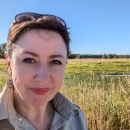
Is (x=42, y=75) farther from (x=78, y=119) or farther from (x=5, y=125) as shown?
(x=78, y=119)

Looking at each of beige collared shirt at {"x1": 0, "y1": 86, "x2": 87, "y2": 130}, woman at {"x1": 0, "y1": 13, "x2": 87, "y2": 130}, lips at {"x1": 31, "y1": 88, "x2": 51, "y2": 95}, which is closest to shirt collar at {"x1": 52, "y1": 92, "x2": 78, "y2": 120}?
beige collared shirt at {"x1": 0, "y1": 86, "x2": 87, "y2": 130}

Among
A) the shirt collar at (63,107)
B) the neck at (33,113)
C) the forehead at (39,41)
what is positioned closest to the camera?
the forehead at (39,41)

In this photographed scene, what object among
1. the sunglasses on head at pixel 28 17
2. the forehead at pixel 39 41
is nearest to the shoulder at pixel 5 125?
the forehead at pixel 39 41

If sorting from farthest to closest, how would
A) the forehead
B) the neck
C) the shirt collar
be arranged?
the shirt collar
the neck
the forehead

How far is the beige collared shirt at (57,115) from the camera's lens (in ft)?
3.89

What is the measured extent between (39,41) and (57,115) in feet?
1.79

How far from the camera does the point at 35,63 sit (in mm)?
1175

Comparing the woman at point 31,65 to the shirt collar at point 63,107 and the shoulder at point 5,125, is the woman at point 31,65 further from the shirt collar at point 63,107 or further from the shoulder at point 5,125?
the shirt collar at point 63,107

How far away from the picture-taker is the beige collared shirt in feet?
3.89

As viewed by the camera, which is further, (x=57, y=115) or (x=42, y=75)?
(x=57, y=115)

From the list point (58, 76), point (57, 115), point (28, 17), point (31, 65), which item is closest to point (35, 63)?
point (31, 65)

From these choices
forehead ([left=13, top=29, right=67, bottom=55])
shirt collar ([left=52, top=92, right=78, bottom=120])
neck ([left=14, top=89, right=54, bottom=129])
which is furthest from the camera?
shirt collar ([left=52, top=92, right=78, bottom=120])

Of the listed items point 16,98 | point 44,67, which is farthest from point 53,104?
point 44,67

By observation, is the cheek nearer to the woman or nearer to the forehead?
the woman
